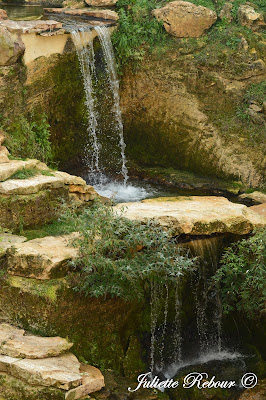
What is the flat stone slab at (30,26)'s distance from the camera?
877cm

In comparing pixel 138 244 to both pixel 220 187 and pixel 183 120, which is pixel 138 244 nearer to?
pixel 220 187

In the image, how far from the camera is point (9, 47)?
8570 millimetres

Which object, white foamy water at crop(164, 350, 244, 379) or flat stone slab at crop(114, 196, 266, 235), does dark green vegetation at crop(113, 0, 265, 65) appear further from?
white foamy water at crop(164, 350, 244, 379)

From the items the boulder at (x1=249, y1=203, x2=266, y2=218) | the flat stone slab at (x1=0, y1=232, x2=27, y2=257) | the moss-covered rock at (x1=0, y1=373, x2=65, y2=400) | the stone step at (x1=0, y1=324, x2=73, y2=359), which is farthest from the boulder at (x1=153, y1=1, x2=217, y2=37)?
the moss-covered rock at (x1=0, y1=373, x2=65, y2=400)

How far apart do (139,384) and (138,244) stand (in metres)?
1.53

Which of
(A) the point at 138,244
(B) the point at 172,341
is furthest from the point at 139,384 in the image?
(A) the point at 138,244

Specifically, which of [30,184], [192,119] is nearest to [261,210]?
[192,119]

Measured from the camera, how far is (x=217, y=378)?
260 inches

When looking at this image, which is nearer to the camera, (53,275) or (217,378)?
(53,275)

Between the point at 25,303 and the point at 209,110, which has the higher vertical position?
the point at 209,110

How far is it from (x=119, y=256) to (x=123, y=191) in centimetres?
377

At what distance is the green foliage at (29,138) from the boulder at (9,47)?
3.10 ft

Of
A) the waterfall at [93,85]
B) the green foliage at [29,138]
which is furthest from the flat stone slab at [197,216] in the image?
the waterfall at [93,85]

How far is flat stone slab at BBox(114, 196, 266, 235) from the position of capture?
22.4 ft
